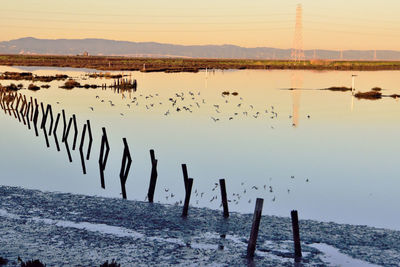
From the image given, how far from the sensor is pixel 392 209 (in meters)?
22.6

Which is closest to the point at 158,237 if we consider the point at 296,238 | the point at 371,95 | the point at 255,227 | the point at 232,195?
the point at 255,227

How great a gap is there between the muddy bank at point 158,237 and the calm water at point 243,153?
384 centimetres

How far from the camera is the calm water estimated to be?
2402cm

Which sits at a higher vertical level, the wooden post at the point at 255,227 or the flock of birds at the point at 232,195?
the wooden post at the point at 255,227

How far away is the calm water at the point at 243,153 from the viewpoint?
24016 millimetres

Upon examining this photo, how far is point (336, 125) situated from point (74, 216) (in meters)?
38.5

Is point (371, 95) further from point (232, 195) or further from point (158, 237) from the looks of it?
point (158, 237)

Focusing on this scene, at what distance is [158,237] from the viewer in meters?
15.2

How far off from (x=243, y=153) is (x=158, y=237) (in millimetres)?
21391

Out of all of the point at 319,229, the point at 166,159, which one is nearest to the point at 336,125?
the point at 166,159

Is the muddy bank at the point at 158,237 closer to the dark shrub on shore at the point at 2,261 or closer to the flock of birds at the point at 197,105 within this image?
the dark shrub on shore at the point at 2,261

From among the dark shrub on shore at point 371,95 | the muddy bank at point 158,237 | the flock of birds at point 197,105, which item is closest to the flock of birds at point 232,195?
the muddy bank at point 158,237

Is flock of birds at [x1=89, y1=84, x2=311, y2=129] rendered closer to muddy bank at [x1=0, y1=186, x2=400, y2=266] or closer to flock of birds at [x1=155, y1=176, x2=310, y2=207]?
flock of birds at [x1=155, y1=176, x2=310, y2=207]

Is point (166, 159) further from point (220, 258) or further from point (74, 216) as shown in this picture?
point (220, 258)
